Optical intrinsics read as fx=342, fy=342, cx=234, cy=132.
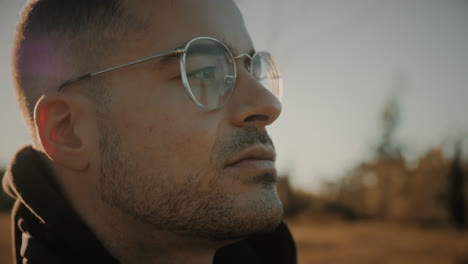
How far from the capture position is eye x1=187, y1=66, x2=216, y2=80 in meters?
1.89

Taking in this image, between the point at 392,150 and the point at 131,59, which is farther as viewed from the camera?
the point at 392,150

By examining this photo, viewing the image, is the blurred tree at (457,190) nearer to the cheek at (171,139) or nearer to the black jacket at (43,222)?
the cheek at (171,139)

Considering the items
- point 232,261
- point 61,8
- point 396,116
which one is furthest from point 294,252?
point 396,116

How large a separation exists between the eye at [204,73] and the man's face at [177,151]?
90 mm

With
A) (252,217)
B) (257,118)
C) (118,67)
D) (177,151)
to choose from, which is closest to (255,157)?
(257,118)

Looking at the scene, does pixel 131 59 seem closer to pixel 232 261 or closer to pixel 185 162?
pixel 185 162

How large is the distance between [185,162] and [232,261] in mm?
1161

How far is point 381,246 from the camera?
51.4ft

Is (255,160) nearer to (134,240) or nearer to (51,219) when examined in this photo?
(134,240)

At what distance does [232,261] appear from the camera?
8.66 feet

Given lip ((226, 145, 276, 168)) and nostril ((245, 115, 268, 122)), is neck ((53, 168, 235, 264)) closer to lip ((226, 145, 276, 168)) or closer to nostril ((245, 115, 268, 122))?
lip ((226, 145, 276, 168))

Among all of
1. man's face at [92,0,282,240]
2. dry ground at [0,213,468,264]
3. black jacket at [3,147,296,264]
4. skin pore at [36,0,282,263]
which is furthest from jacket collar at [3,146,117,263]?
dry ground at [0,213,468,264]

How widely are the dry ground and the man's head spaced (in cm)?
1186

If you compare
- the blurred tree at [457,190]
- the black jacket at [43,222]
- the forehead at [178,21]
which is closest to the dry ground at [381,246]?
the blurred tree at [457,190]
